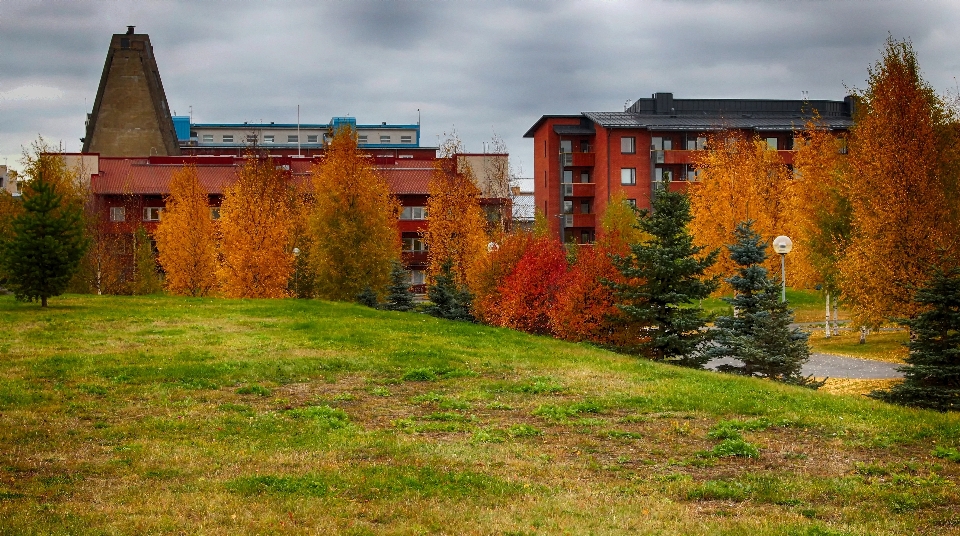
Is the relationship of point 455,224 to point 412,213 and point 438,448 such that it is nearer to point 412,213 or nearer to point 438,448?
point 412,213

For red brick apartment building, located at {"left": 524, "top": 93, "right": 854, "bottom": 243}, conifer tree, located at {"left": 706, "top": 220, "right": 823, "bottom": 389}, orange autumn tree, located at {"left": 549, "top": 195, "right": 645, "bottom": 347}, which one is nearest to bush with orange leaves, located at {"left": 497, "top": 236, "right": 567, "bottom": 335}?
orange autumn tree, located at {"left": 549, "top": 195, "right": 645, "bottom": 347}

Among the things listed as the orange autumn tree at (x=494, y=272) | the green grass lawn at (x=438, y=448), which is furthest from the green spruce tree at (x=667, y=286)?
the orange autumn tree at (x=494, y=272)

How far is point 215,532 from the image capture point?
28.2ft

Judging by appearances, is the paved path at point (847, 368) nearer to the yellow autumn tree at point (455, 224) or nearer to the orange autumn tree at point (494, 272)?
the orange autumn tree at point (494, 272)

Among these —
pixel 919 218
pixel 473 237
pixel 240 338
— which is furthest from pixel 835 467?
pixel 473 237

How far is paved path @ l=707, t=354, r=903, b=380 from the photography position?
32872 mm

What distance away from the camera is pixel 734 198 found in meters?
52.8

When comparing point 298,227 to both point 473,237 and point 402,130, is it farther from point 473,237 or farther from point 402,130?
point 402,130

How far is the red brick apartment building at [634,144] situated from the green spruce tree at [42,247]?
1947 inches

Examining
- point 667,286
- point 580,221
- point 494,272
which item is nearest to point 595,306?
point 667,286

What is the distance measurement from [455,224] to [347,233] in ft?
31.3

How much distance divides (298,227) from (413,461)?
41.7 metres

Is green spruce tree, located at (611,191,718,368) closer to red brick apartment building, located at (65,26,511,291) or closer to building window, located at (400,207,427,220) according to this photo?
red brick apartment building, located at (65,26,511,291)

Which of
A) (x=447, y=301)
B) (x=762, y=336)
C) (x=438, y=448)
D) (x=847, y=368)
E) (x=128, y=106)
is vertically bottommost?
(x=847, y=368)
